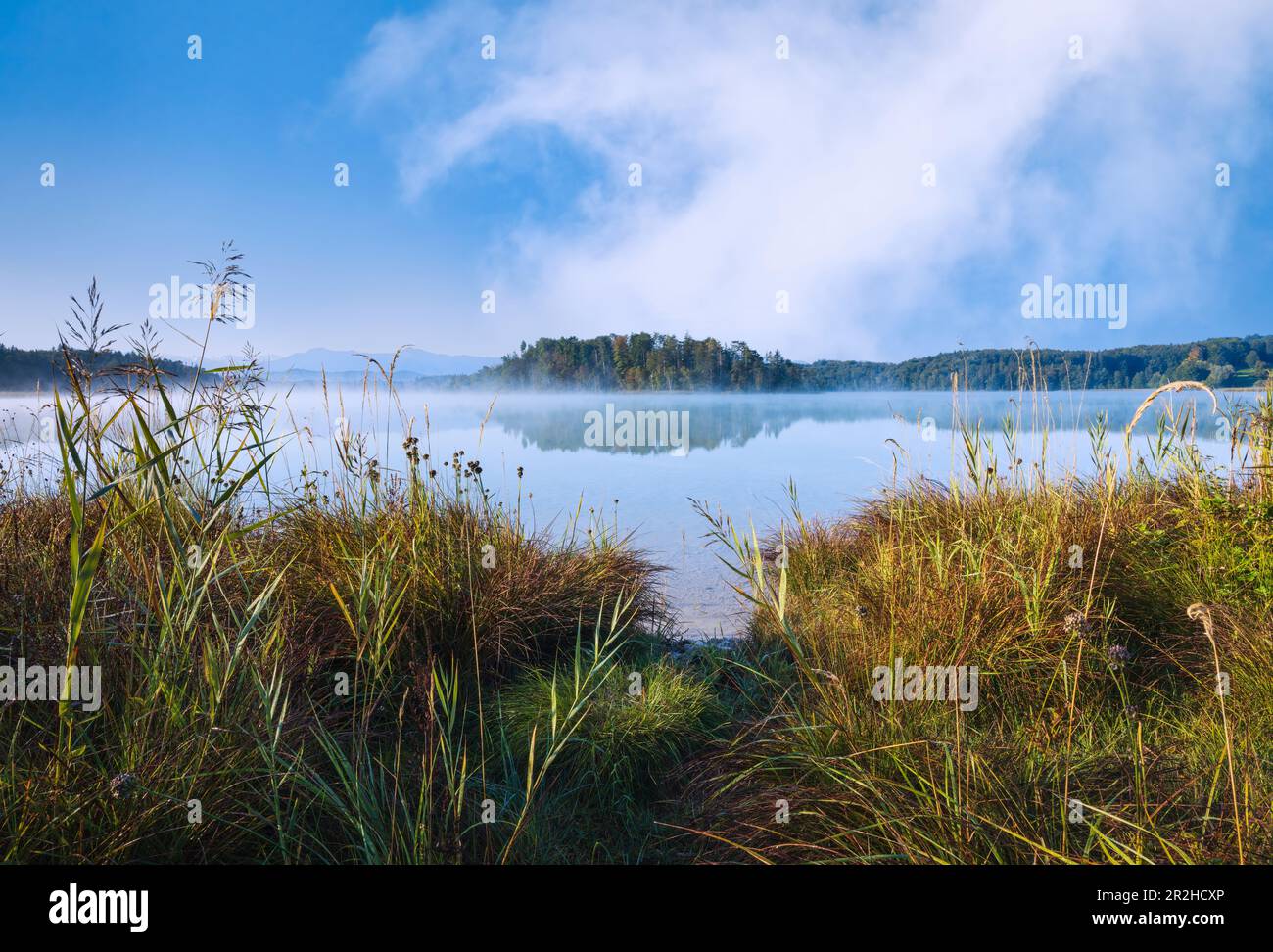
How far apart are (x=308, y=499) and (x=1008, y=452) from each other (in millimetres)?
4132

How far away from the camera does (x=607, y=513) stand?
4656 millimetres

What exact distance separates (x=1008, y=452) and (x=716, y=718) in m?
2.74

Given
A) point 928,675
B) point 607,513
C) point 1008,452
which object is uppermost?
point 1008,452

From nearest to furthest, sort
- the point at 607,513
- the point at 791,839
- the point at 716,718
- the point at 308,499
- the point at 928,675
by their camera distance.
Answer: the point at 791,839 → the point at 928,675 → the point at 716,718 → the point at 308,499 → the point at 607,513
